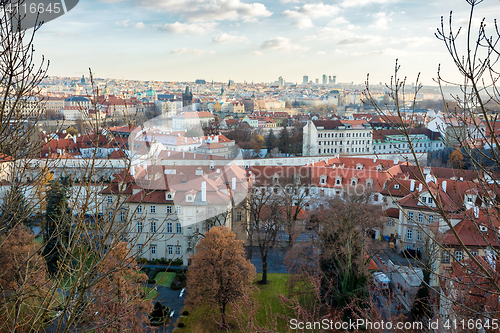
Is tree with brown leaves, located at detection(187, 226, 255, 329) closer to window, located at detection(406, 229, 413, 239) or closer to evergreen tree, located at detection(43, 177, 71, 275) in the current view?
evergreen tree, located at detection(43, 177, 71, 275)

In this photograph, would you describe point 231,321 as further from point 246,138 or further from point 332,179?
point 246,138

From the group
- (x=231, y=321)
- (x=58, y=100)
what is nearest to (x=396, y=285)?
(x=231, y=321)

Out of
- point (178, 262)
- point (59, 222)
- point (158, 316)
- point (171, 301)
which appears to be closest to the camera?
point (59, 222)

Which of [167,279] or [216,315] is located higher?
[216,315]

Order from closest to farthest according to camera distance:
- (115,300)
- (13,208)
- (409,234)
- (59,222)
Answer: (59,222), (13,208), (115,300), (409,234)

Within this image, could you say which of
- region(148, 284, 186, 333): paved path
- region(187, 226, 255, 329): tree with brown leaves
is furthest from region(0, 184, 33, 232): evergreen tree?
region(148, 284, 186, 333): paved path

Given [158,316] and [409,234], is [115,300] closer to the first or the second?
Result: [158,316]

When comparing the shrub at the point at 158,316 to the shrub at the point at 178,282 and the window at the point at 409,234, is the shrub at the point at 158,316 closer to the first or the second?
the shrub at the point at 178,282

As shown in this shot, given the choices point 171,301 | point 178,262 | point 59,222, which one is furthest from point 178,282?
point 59,222

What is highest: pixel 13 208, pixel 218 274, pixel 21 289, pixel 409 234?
pixel 13 208
